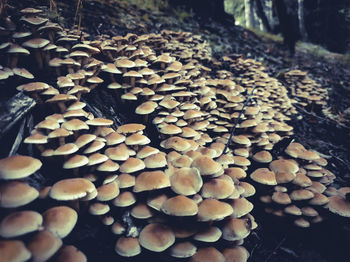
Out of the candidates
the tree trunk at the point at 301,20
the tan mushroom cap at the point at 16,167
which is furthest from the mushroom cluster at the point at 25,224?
the tree trunk at the point at 301,20

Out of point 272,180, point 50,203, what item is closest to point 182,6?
point 272,180

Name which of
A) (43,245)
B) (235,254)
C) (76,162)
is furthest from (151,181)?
(235,254)

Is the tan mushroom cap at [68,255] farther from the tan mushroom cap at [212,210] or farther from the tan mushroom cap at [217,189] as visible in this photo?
the tan mushroom cap at [217,189]

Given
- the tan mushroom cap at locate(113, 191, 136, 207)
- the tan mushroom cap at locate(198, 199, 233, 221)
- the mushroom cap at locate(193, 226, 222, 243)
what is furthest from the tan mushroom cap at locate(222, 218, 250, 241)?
the tan mushroom cap at locate(113, 191, 136, 207)

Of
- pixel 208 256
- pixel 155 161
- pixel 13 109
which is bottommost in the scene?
pixel 208 256

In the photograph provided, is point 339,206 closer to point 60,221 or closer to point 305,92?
point 60,221
